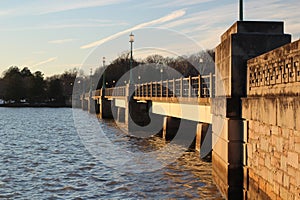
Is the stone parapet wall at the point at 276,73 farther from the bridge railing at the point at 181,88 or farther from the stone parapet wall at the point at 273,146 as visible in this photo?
the bridge railing at the point at 181,88

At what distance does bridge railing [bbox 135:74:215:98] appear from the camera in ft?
66.7

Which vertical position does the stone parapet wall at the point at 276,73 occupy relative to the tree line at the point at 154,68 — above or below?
below

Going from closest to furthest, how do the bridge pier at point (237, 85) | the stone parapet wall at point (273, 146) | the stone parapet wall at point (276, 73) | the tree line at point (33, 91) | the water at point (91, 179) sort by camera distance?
1. the stone parapet wall at point (273, 146)
2. the stone parapet wall at point (276, 73)
3. the bridge pier at point (237, 85)
4. the water at point (91, 179)
5. the tree line at point (33, 91)

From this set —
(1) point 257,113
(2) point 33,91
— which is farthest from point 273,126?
(2) point 33,91

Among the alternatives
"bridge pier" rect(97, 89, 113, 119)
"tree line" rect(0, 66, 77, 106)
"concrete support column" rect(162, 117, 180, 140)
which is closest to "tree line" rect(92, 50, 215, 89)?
"tree line" rect(0, 66, 77, 106)

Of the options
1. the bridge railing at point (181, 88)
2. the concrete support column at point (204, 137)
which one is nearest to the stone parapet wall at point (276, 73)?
the bridge railing at point (181, 88)

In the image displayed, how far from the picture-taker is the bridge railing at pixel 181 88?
20.3 meters

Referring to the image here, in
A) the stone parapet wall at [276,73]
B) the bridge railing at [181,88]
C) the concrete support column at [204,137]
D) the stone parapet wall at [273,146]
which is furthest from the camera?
the concrete support column at [204,137]

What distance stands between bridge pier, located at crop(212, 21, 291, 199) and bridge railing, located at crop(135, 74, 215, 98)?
6516 mm

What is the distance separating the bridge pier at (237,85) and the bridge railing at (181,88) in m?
6.52

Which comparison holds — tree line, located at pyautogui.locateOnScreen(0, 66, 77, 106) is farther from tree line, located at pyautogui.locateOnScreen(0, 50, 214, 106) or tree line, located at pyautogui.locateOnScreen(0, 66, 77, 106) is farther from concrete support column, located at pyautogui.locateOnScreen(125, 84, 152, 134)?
concrete support column, located at pyautogui.locateOnScreen(125, 84, 152, 134)

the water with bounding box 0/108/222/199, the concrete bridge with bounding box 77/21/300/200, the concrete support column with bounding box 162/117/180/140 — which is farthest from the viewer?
the concrete support column with bounding box 162/117/180/140

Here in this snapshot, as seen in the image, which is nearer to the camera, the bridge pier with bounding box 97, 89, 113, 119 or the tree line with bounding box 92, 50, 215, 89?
the bridge pier with bounding box 97, 89, 113, 119

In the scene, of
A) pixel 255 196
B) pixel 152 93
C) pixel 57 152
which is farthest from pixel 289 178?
pixel 152 93
